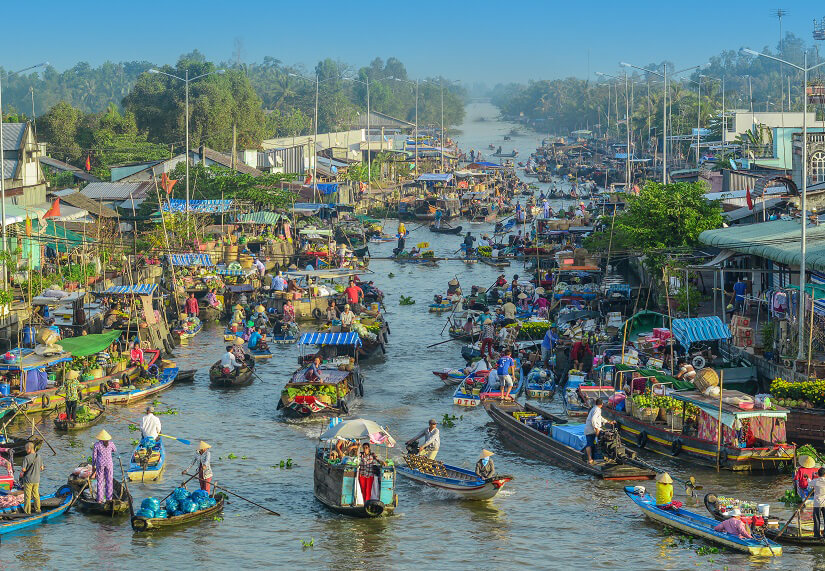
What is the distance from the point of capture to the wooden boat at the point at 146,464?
25.0 meters

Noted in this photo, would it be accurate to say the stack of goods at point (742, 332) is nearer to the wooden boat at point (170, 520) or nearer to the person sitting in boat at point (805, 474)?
the person sitting in boat at point (805, 474)

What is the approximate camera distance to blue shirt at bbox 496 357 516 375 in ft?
104

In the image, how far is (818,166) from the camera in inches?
1881

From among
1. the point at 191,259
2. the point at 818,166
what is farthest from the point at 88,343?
the point at 818,166

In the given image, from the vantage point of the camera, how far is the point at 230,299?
46.2 metres

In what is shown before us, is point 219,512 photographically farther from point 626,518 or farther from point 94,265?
point 94,265

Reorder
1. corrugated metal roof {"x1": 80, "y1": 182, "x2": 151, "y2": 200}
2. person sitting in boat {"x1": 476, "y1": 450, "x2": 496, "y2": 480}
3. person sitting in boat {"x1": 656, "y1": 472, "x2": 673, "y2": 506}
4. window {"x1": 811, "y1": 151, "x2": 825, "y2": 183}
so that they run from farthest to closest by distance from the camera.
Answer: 1. corrugated metal roof {"x1": 80, "y1": 182, "x2": 151, "y2": 200}
2. window {"x1": 811, "y1": 151, "x2": 825, "y2": 183}
3. person sitting in boat {"x1": 476, "y1": 450, "x2": 496, "y2": 480}
4. person sitting in boat {"x1": 656, "y1": 472, "x2": 673, "y2": 506}

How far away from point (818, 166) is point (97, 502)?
34809 millimetres

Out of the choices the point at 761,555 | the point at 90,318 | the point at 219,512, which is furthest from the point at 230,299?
the point at 761,555

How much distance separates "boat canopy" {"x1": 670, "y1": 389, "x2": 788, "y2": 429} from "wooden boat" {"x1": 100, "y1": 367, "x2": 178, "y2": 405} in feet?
48.7

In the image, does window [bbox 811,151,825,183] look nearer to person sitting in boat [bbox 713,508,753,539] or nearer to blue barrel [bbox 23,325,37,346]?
person sitting in boat [bbox 713,508,753,539]

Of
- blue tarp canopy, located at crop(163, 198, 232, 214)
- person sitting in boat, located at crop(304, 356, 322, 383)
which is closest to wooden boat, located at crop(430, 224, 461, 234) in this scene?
blue tarp canopy, located at crop(163, 198, 232, 214)

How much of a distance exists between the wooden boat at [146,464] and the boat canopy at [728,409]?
37.1 ft

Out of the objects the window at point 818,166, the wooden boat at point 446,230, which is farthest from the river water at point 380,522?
the wooden boat at point 446,230
